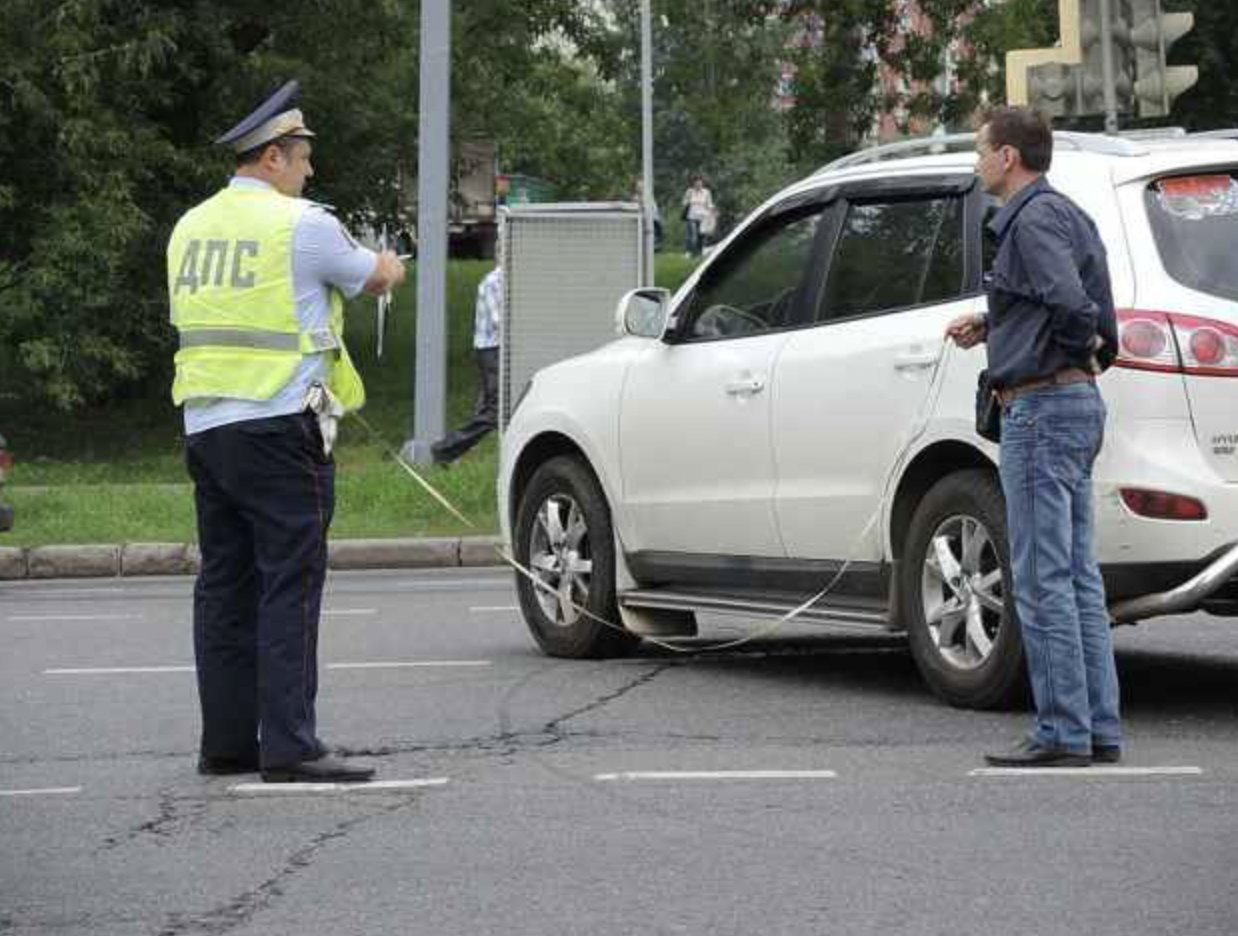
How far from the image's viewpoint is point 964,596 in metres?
9.36

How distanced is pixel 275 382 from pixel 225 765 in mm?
1115

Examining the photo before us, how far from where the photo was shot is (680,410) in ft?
35.5

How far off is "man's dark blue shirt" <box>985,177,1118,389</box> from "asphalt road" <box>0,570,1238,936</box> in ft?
3.62

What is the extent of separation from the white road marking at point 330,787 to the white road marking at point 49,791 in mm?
436

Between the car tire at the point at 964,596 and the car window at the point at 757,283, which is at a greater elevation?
the car window at the point at 757,283

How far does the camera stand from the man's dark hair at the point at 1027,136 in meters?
8.29

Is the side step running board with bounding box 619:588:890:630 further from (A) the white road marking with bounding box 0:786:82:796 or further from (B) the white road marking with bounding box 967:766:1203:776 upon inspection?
(A) the white road marking with bounding box 0:786:82:796

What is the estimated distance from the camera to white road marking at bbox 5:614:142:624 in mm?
14473

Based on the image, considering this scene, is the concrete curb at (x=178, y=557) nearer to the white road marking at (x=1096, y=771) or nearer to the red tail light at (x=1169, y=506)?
the red tail light at (x=1169, y=506)

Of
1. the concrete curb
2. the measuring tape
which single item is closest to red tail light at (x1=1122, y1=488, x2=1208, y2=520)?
the measuring tape

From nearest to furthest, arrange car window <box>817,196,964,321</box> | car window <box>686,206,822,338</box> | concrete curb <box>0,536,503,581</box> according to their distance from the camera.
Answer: car window <box>817,196,964,321</box>
car window <box>686,206,822,338</box>
concrete curb <box>0,536,503,581</box>

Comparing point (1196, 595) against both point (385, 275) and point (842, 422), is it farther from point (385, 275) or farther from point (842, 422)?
point (385, 275)

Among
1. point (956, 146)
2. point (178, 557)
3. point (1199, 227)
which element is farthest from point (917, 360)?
point (178, 557)

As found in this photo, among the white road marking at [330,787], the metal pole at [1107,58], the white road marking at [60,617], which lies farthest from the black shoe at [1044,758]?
the metal pole at [1107,58]
